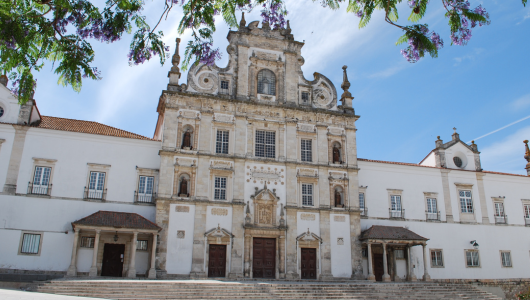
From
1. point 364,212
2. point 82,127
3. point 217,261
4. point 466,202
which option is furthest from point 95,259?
point 466,202

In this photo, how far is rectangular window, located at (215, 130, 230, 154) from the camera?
2800 cm

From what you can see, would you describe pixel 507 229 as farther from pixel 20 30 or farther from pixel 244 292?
pixel 20 30

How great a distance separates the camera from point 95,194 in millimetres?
25609

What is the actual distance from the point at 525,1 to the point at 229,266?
23.0 meters

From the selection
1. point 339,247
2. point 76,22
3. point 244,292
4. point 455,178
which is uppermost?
point 455,178

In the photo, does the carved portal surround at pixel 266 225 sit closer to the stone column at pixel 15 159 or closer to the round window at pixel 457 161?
the stone column at pixel 15 159

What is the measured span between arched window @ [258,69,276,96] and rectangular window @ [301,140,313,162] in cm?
404

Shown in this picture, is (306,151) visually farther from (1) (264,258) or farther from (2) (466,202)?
(2) (466,202)

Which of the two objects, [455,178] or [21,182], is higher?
[455,178]

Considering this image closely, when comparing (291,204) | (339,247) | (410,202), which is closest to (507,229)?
(410,202)

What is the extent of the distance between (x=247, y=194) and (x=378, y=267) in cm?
1029

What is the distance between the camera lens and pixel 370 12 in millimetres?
6543

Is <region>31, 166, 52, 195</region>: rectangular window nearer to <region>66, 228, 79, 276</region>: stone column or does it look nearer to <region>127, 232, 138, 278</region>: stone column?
<region>66, 228, 79, 276</region>: stone column

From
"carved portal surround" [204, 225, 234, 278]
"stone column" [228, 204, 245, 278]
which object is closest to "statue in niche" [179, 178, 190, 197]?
"carved portal surround" [204, 225, 234, 278]
